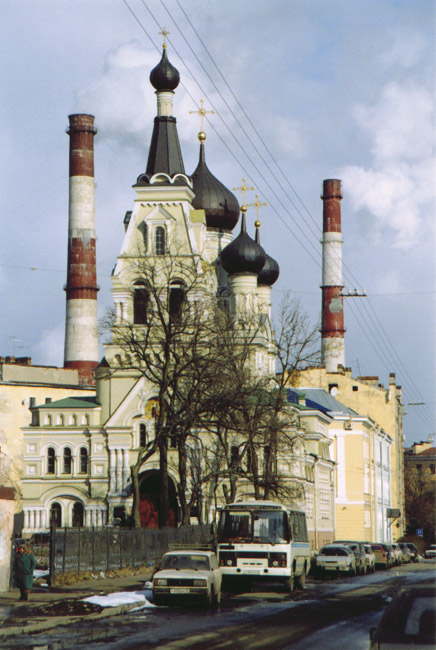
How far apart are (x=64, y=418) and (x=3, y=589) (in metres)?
36.2

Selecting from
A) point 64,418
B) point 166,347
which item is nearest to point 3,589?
point 166,347

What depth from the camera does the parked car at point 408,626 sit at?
9.31 m

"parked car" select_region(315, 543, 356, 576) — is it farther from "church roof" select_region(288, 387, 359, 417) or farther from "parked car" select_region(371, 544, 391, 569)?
"church roof" select_region(288, 387, 359, 417)

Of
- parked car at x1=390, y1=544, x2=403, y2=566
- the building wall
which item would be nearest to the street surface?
parked car at x1=390, y1=544, x2=403, y2=566

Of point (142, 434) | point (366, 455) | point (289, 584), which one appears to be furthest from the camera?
point (366, 455)

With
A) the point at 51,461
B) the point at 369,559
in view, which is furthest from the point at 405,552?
the point at 51,461

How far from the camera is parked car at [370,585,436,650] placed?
30.6 ft

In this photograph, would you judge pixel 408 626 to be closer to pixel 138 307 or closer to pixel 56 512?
pixel 56 512

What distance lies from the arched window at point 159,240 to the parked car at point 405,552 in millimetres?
20239

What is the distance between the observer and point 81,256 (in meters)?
81.7

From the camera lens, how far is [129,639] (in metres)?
16.6

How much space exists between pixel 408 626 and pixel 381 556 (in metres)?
40.0

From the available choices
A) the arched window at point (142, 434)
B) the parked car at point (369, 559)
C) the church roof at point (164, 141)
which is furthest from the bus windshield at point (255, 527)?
the church roof at point (164, 141)

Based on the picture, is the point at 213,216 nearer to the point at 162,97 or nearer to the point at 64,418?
the point at 162,97
